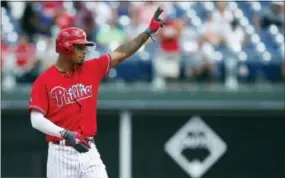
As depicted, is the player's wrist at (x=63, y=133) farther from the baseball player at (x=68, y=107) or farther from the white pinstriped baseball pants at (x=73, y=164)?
the white pinstriped baseball pants at (x=73, y=164)

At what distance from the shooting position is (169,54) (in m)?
11.9

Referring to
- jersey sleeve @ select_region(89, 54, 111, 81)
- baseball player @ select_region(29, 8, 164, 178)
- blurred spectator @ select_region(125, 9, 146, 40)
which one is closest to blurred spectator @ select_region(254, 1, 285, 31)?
blurred spectator @ select_region(125, 9, 146, 40)

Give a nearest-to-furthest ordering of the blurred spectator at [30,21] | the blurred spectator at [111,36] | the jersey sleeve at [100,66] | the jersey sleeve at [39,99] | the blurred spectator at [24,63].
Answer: the jersey sleeve at [39,99]
the jersey sleeve at [100,66]
the blurred spectator at [24,63]
the blurred spectator at [111,36]
the blurred spectator at [30,21]

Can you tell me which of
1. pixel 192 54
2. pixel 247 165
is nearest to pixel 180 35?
pixel 192 54

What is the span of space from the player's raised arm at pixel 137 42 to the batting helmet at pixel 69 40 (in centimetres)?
45

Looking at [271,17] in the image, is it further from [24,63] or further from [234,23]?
[24,63]

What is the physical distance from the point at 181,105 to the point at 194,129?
1.42ft

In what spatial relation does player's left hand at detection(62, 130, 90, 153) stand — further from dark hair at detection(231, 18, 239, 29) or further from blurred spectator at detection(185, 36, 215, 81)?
dark hair at detection(231, 18, 239, 29)

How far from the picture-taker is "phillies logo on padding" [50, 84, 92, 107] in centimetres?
689

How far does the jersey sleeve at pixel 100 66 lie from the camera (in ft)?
23.4

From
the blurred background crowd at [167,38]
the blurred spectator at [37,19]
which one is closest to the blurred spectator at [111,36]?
the blurred background crowd at [167,38]

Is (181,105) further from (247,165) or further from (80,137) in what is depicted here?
(80,137)

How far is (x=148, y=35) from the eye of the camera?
7.22 meters

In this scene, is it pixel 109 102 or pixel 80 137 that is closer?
pixel 80 137
